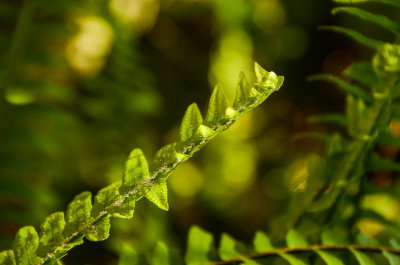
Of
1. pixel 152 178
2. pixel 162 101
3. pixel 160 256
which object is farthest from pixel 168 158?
pixel 162 101

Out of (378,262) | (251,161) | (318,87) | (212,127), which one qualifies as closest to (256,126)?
(251,161)

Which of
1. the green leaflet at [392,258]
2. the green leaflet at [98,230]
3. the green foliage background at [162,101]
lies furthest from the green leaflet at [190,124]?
the green foliage background at [162,101]

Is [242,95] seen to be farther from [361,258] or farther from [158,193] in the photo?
[361,258]

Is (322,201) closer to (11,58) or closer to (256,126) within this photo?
(11,58)

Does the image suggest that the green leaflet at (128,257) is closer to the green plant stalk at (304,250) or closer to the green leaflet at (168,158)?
the green plant stalk at (304,250)

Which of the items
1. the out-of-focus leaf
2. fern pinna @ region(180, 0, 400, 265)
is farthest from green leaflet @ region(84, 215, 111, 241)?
the out-of-focus leaf

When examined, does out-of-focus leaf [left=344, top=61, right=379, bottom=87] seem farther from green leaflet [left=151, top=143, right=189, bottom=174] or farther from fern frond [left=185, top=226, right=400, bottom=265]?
green leaflet [left=151, top=143, right=189, bottom=174]

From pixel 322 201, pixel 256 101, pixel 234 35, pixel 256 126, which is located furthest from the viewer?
pixel 256 126
